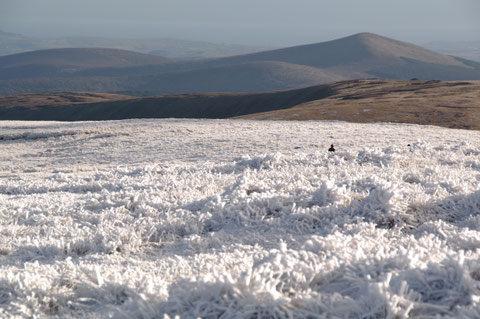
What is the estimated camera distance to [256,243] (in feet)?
16.3

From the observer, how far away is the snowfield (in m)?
3.13

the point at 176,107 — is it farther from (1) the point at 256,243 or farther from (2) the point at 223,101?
(1) the point at 256,243

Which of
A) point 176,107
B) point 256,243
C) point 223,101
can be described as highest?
point 223,101

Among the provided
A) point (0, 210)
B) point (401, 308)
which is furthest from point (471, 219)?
point (0, 210)

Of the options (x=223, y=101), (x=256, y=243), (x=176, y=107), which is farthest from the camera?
(x=176, y=107)

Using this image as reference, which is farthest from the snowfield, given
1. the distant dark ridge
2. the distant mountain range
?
the distant dark ridge

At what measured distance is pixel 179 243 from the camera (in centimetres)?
533

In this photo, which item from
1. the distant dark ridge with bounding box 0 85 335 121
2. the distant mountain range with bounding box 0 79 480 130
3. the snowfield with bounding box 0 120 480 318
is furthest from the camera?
the distant dark ridge with bounding box 0 85 335 121

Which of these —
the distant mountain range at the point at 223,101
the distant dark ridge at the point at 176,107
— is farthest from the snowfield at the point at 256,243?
the distant dark ridge at the point at 176,107

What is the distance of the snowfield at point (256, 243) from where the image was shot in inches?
123

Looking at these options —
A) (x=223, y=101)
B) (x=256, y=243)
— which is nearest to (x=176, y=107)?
(x=223, y=101)

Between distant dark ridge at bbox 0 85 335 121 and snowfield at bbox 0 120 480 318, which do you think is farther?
distant dark ridge at bbox 0 85 335 121

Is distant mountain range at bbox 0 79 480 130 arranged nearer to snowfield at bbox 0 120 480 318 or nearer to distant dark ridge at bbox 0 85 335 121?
distant dark ridge at bbox 0 85 335 121

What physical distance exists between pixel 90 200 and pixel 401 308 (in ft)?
19.7
